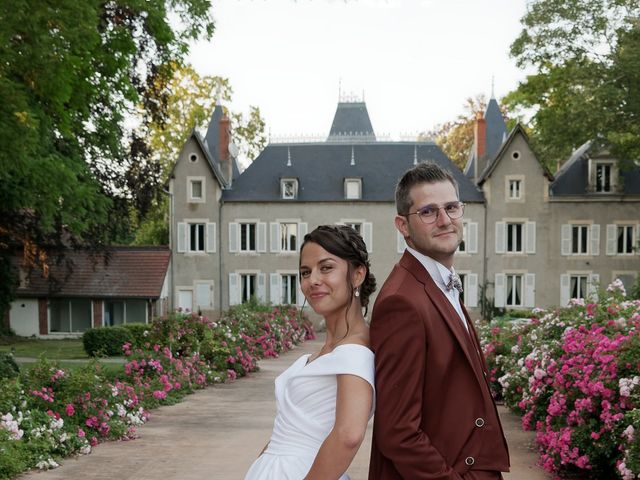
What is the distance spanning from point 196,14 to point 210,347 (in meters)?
6.33

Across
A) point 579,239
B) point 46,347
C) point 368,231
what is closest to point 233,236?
point 368,231

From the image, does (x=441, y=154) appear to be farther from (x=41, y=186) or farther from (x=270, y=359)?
(x=41, y=186)

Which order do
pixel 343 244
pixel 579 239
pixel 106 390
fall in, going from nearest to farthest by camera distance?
pixel 343 244 < pixel 106 390 < pixel 579 239

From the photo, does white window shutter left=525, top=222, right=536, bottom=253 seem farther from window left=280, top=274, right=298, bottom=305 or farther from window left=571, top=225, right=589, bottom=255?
window left=280, top=274, right=298, bottom=305

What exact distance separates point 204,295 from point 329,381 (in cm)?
3251

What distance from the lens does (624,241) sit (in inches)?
1315

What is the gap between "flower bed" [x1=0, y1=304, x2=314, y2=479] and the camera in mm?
6766

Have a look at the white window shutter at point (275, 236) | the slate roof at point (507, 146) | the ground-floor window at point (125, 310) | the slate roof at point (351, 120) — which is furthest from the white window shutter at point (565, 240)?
the ground-floor window at point (125, 310)

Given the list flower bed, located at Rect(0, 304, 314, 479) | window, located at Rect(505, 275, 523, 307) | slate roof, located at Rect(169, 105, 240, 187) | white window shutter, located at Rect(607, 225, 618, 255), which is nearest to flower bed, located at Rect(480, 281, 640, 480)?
flower bed, located at Rect(0, 304, 314, 479)

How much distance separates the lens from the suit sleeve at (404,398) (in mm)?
2199

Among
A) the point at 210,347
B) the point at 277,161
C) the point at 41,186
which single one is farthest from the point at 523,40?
the point at 41,186

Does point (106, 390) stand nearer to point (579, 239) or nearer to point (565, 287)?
point (565, 287)

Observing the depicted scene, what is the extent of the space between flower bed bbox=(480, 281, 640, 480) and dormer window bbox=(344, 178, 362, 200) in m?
26.8

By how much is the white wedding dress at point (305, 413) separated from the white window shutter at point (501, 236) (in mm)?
32561
